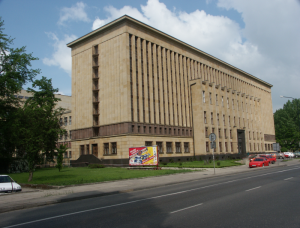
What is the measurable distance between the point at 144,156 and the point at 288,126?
284 ft

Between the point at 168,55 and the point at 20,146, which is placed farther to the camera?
the point at 168,55

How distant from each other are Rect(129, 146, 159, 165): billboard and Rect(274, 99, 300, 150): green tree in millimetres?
72522

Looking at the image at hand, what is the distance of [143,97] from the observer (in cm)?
5197

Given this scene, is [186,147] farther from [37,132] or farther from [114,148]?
[37,132]

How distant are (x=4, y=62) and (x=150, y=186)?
2982 centimetres

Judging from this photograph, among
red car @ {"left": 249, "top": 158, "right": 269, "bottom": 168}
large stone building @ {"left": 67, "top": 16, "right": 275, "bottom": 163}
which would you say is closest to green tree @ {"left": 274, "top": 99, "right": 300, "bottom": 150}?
large stone building @ {"left": 67, "top": 16, "right": 275, "bottom": 163}

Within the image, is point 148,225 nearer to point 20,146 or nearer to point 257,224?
point 257,224

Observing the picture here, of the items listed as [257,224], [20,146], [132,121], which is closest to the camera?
[257,224]

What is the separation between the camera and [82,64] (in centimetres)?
5897

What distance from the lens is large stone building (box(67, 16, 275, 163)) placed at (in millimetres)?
49969

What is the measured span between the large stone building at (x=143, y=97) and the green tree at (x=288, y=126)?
99.3ft

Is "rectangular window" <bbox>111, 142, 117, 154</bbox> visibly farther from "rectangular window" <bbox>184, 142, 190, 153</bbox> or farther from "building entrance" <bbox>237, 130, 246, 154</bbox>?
"building entrance" <bbox>237, 130, 246, 154</bbox>

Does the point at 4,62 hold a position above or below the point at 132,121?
above

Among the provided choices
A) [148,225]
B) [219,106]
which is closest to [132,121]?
[219,106]
